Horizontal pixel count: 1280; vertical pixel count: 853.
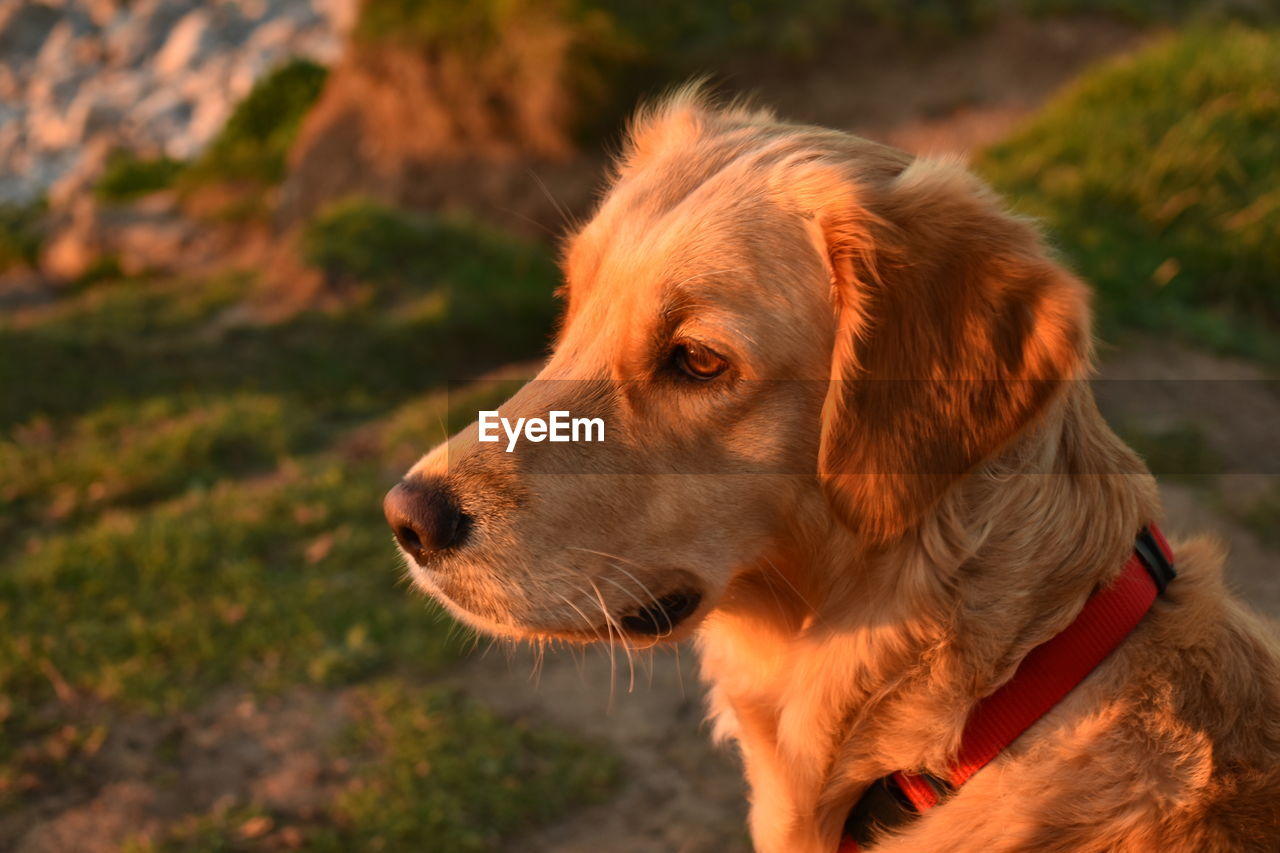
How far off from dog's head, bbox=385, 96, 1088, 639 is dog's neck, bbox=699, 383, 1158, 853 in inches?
3.9

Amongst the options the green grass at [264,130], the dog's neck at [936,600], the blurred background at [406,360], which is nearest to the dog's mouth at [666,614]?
the dog's neck at [936,600]

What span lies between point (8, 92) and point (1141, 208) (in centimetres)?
2220

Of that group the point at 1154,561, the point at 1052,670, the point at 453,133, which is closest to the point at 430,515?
the point at 1052,670

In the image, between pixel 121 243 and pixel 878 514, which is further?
pixel 121 243

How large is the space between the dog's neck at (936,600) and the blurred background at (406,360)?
1395 millimetres

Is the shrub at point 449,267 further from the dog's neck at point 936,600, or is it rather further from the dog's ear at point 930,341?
the dog's ear at point 930,341

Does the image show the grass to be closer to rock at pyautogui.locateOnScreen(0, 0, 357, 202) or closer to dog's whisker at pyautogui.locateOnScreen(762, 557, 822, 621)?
dog's whisker at pyautogui.locateOnScreen(762, 557, 822, 621)

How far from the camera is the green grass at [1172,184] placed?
24.6ft

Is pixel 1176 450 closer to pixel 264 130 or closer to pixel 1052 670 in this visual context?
pixel 1052 670

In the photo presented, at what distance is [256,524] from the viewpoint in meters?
5.53

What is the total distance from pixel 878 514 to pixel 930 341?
353mm

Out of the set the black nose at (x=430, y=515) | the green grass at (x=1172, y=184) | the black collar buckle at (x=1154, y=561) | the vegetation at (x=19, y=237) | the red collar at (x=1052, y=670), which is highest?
the black nose at (x=430, y=515)

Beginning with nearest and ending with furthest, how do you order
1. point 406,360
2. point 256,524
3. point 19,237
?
point 256,524 < point 406,360 < point 19,237

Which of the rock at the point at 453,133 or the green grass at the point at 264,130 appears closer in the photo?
the rock at the point at 453,133
